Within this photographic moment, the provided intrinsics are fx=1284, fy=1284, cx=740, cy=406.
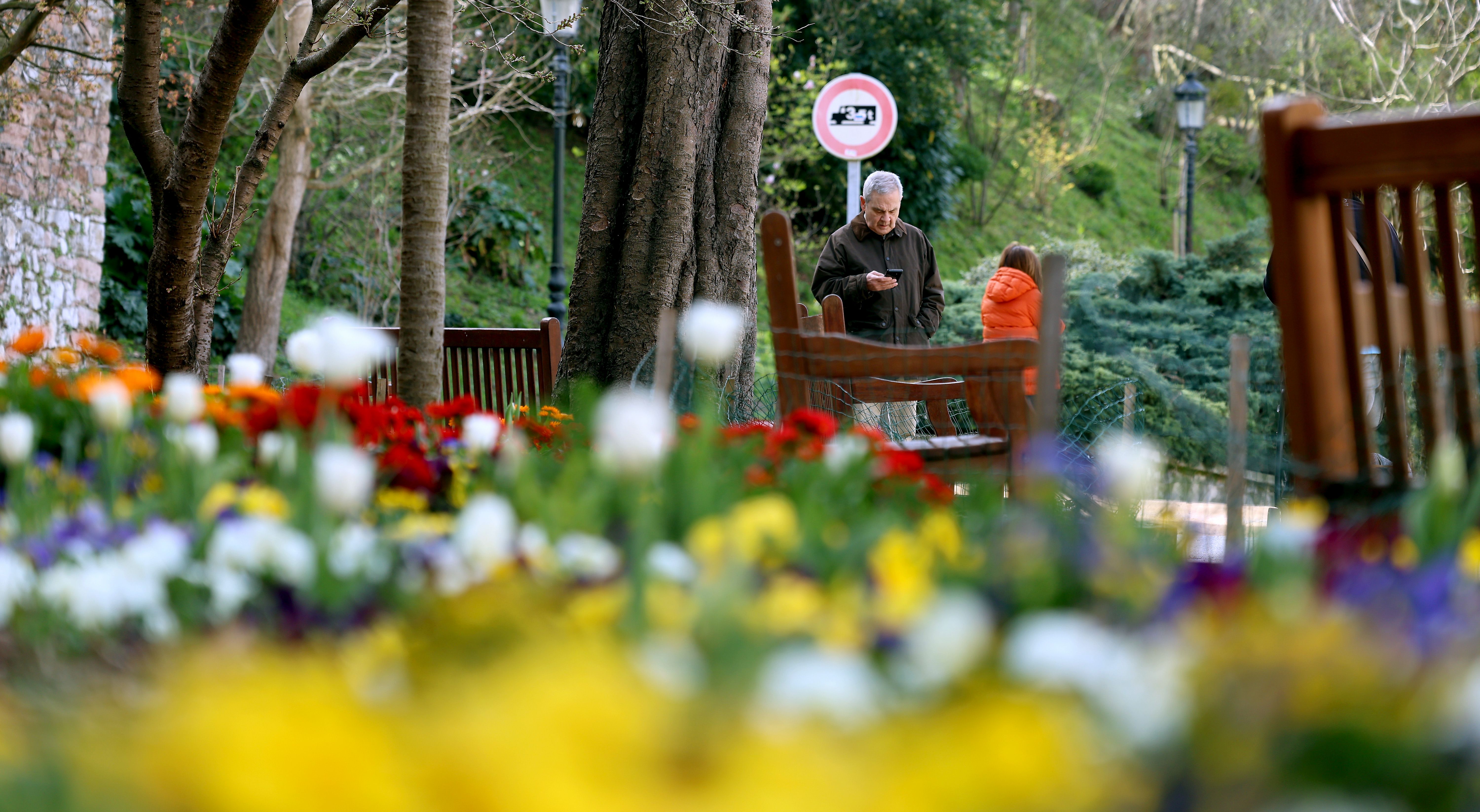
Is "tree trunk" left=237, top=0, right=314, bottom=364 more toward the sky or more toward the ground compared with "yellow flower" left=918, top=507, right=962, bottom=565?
more toward the sky

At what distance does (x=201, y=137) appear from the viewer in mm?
4629

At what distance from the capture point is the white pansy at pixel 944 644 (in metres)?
0.97

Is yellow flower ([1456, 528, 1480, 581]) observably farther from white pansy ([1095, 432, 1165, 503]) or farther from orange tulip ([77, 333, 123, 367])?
orange tulip ([77, 333, 123, 367])

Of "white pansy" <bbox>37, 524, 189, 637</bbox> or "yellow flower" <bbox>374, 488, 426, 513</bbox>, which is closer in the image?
"white pansy" <bbox>37, 524, 189, 637</bbox>

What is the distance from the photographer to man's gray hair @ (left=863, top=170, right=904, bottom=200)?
233 inches

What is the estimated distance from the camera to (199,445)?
1.80 metres

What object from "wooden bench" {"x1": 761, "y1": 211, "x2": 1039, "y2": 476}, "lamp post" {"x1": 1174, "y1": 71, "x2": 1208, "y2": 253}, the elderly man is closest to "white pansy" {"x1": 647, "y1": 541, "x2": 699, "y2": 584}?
"wooden bench" {"x1": 761, "y1": 211, "x2": 1039, "y2": 476}

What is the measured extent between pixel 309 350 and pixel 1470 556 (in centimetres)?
162

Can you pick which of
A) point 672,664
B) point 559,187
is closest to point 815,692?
point 672,664

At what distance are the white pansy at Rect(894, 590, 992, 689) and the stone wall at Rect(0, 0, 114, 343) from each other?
8.33 m

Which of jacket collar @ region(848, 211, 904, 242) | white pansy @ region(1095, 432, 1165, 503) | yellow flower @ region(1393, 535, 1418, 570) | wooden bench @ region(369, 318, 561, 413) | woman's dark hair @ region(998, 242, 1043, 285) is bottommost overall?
yellow flower @ region(1393, 535, 1418, 570)

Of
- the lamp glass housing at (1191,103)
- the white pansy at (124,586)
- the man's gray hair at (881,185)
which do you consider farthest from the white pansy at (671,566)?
the lamp glass housing at (1191,103)

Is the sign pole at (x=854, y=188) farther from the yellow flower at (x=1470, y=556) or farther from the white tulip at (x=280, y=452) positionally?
the yellow flower at (x=1470, y=556)

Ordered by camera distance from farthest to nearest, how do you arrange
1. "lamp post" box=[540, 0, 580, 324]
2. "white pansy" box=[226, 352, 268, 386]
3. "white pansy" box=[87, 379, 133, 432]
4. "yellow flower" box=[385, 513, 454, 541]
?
"lamp post" box=[540, 0, 580, 324], "white pansy" box=[226, 352, 268, 386], "white pansy" box=[87, 379, 133, 432], "yellow flower" box=[385, 513, 454, 541]
